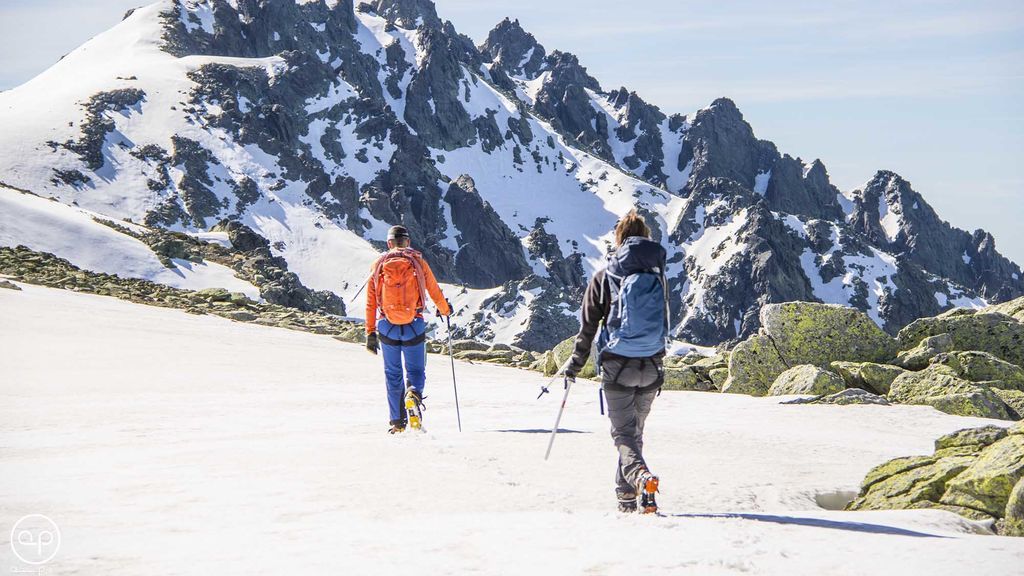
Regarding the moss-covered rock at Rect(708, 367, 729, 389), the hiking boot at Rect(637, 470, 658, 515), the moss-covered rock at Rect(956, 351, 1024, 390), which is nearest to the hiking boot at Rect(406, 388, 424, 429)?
the hiking boot at Rect(637, 470, 658, 515)

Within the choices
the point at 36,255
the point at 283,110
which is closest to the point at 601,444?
the point at 36,255

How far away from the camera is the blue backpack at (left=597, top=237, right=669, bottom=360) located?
6816mm

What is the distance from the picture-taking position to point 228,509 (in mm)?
6242

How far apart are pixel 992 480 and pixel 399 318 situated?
6736mm

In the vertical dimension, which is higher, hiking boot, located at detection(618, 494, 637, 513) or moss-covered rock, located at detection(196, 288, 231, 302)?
moss-covered rock, located at detection(196, 288, 231, 302)

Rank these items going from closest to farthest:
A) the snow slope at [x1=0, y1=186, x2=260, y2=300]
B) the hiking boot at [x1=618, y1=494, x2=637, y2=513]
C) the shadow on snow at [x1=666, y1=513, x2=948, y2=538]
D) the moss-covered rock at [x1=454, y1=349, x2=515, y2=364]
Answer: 1. the shadow on snow at [x1=666, y1=513, x2=948, y2=538]
2. the hiking boot at [x1=618, y1=494, x2=637, y2=513]
3. the moss-covered rock at [x1=454, y1=349, x2=515, y2=364]
4. the snow slope at [x1=0, y1=186, x2=260, y2=300]

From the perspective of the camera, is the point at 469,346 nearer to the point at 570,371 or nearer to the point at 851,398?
the point at 851,398

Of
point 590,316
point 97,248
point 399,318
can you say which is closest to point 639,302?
point 590,316

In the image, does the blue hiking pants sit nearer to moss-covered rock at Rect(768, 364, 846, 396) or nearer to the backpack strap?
the backpack strap

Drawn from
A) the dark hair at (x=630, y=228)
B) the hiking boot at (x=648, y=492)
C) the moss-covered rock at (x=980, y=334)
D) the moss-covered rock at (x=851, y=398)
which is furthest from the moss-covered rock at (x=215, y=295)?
the hiking boot at (x=648, y=492)

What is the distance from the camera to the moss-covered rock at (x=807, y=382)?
15148 mm

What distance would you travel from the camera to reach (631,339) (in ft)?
22.4

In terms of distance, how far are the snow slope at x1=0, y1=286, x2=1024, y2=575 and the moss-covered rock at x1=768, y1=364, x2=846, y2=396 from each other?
92 centimetres

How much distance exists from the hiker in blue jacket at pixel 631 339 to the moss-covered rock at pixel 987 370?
11.8 meters
